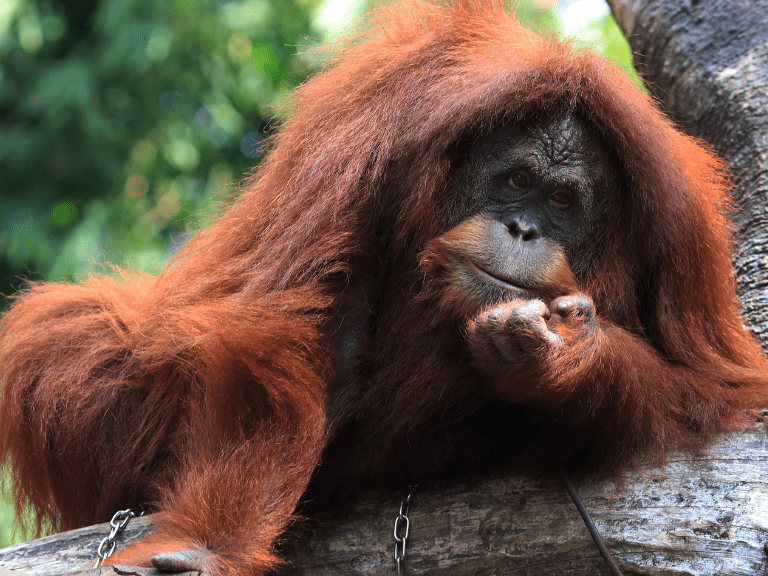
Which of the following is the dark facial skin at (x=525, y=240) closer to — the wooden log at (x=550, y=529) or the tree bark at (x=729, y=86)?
the wooden log at (x=550, y=529)

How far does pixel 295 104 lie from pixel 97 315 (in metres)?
0.84

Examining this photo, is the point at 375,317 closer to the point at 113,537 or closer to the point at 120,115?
the point at 113,537

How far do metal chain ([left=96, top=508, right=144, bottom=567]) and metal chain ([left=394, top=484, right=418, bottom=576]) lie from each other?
2.17 feet

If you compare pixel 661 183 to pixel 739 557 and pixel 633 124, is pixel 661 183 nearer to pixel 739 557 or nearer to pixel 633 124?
pixel 633 124

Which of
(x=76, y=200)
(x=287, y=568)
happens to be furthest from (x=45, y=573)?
(x=76, y=200)

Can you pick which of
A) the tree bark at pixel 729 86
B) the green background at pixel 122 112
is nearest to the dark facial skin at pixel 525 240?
the tree bark at pixel 729 86

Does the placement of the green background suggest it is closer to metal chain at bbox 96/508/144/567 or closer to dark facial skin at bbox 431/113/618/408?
metal chain at bbox 96/508/144/567

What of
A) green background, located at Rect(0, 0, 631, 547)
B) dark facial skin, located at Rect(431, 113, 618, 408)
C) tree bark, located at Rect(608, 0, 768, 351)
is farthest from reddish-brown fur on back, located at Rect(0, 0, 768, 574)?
green background, located at Rect(0, 0, 631, 547)

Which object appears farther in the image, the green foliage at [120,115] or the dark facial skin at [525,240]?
the green foliage at [120,115]

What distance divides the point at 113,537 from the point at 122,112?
130 inches

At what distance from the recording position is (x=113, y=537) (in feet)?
5.71

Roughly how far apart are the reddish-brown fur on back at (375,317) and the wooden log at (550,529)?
0.09 meters

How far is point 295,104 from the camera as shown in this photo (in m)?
2.12

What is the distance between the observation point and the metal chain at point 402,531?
1.65 meters
